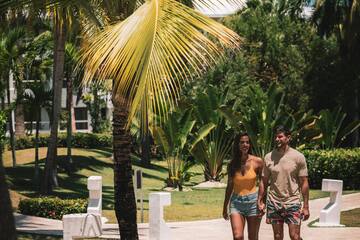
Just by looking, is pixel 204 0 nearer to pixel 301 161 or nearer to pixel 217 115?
pixel 301 161

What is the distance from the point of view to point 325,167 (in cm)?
2788

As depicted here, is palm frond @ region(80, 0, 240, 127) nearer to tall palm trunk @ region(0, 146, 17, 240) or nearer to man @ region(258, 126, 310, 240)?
tall palm trunk @ region(0, 146, 17, 240)

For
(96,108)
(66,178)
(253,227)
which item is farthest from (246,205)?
(96,108)

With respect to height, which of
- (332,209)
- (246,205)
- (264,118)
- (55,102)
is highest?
(55,102)

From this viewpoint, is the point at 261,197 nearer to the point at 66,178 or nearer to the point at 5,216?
the point at 5,216

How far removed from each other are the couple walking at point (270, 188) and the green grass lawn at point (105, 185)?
982 cm

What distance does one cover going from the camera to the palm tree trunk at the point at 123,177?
10.4m

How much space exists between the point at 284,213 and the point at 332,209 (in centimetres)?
744

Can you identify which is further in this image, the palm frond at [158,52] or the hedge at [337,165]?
the hedge at [337,165]

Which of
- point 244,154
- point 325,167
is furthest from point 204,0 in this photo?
point 325,167

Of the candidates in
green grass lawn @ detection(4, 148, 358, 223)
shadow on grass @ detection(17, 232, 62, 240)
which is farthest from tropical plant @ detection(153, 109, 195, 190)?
shadow on grass @ detection(17, 232, 62, 240)

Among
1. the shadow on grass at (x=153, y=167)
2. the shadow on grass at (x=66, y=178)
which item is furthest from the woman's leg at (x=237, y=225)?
the shadow on grass at (x=153, y=167)

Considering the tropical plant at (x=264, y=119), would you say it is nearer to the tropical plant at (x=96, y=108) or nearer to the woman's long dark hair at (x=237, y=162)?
the tropical plant at (x=96, y=108)

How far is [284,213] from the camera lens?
9.30 metres
